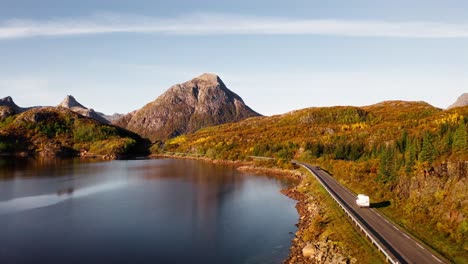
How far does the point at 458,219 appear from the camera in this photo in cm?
5122

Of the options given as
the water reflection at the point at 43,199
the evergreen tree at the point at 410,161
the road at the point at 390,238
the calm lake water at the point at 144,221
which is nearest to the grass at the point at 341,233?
the road at the point at 390,238

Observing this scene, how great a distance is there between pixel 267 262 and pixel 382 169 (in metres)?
47.2

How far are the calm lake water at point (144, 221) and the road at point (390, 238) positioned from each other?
12.6m

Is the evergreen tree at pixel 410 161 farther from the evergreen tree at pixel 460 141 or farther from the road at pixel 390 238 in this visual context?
the road at pixel 390 238

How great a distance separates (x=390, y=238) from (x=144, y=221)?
1876 inches

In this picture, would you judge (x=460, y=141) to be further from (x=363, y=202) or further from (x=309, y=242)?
(x=309, y=242)

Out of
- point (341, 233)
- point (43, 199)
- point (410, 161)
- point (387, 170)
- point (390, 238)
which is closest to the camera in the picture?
point (390, 238)

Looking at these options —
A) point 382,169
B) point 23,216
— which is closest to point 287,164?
point 382,169

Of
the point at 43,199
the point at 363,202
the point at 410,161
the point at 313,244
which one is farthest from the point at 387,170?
the point at 43,199

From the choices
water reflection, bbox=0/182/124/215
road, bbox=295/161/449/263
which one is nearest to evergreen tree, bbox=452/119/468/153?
road, bbox=295/161/449/263

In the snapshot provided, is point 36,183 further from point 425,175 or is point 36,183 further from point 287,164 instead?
point 425,175

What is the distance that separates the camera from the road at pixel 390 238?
4409 cm

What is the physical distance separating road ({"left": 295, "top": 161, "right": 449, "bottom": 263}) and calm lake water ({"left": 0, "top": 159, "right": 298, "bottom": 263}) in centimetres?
1261

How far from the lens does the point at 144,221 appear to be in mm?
75812
